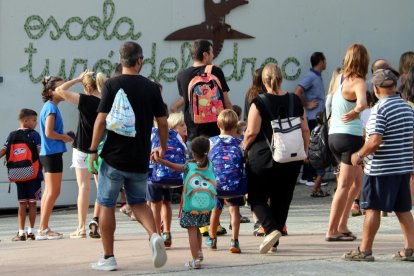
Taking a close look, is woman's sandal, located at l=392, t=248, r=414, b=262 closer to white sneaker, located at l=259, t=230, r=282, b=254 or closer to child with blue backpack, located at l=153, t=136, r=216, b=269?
white sneaker, located at l=259, t=230, r=282, b=254

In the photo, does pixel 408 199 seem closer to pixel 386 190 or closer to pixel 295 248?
pixel 386 190

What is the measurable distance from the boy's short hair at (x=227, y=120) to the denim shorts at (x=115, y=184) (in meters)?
1.29

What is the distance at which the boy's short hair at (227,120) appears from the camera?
10.0 m

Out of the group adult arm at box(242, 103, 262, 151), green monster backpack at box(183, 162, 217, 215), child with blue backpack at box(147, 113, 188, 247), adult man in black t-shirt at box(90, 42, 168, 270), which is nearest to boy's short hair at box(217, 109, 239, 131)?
adult arm at box(242, 103, 262, 151)

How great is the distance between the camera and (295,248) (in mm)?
10070

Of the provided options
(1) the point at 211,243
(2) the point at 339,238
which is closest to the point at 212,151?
(1) the point at 211,243

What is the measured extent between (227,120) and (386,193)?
1.84m

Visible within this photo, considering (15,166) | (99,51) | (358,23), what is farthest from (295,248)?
(358,23)

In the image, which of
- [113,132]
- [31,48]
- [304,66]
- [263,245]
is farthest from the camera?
[304,66]

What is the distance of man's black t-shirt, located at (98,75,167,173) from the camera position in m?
8.81

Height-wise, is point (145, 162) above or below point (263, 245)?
above

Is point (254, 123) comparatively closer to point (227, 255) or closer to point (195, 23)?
point (227, 255)

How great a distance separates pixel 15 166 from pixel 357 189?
410cm

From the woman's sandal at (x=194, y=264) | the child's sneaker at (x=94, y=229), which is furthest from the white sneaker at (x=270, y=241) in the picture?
the child's sneaker at (x=94, y=229)
